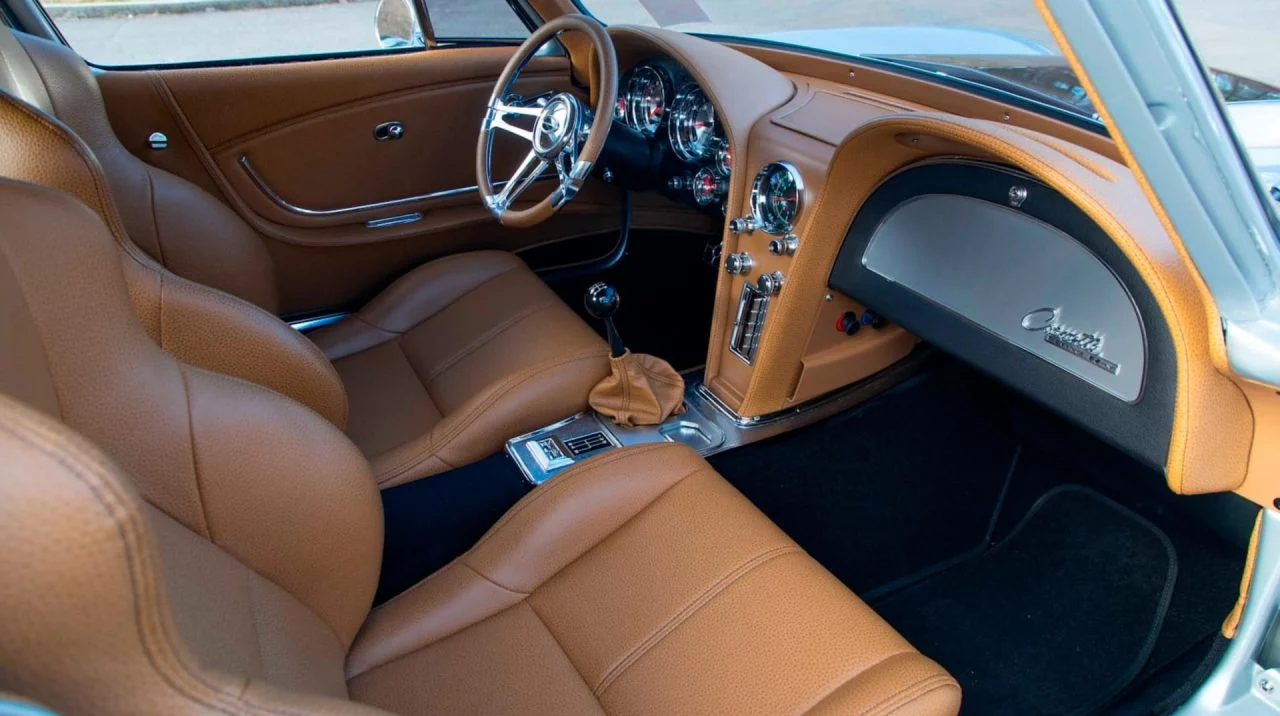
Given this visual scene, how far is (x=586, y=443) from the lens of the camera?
5.55 ft

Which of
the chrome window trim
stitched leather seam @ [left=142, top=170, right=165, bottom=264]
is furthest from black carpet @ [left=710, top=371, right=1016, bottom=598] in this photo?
stitched leather seam @ [left=142, top=170, right=165, bottom=264]

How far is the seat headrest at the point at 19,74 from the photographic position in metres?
1.54

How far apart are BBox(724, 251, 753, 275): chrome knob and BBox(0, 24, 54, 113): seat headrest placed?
4.27 feet

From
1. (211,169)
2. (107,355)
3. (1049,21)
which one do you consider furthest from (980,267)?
(211,169)

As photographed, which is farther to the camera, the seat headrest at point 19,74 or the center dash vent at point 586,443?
the center dash vent at point 586,443

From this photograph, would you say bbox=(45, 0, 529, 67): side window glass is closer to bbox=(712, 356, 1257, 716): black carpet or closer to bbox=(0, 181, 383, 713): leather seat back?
bbox=(712, 356, 1257, 716): black carpet

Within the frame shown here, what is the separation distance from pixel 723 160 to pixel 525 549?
40.5 inches

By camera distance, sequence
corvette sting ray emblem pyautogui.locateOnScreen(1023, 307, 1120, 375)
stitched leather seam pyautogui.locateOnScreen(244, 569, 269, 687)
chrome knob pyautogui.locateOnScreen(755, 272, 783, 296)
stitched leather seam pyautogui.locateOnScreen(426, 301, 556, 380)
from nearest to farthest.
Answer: stitched leather seam pyautogui.locateOnScreen(244, 569, 269, 687) < corvette sting ray emblem pyautogui.locateOnScreen(1023, 307, 1120, 375) < chrome knob pyautogui.locateOnScreen(755, 272, 783, 296) < stitched leather seam pyautogui.locateOnScreen(426, 301, 556, 380)

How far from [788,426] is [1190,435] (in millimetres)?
934

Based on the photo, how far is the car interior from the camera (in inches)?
31.4

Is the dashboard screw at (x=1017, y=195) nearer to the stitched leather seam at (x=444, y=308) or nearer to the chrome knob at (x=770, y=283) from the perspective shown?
the chrome knob at (x=770, y=283)

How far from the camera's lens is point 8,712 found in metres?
0.44

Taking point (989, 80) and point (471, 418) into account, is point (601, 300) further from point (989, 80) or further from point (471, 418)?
point (989, 80)

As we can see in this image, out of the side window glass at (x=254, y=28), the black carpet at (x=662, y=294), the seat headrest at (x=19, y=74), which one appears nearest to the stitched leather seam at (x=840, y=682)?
the black carpet at (x=662, y=294)
